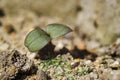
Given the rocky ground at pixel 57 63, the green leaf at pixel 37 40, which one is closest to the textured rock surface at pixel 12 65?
the rocky ground at pixel 57 63

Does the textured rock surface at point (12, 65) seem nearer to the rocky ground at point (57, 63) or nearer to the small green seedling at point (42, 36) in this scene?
the rocky ground at point (57, 63)

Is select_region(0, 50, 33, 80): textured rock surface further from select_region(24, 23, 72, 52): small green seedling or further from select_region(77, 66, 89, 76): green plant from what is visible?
select_region(77, 66, 89, 76): green plant

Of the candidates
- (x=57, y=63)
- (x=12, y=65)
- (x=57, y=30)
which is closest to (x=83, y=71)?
(x=57, y=63)

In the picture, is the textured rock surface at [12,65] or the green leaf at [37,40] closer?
the textured rock surface at [12,65]

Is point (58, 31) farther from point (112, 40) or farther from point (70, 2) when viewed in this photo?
point (70, 2)

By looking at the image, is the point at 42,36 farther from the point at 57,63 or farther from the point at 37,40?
the point at 57,63

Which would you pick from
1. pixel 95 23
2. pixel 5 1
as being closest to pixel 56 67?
pixel 95 23

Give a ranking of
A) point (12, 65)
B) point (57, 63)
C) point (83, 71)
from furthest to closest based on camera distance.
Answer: point (57, 63), point (83, 71), point (12, 65)

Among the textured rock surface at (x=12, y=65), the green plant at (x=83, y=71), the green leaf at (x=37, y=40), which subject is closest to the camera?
the textured rock surface at (x=12, y=65)

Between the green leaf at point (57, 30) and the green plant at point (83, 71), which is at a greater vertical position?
the green leaf at point (57, 30)
